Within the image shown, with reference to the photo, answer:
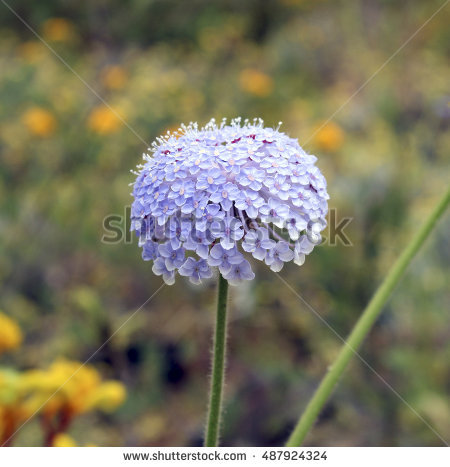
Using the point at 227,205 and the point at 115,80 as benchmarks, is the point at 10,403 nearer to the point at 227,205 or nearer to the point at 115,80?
the point at 227,205

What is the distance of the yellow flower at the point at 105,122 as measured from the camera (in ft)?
14.1

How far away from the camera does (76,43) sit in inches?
294

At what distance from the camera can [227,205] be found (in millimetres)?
1503

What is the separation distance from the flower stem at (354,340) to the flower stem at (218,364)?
10.0 inches

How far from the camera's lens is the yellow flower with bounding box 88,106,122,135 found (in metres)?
4.30

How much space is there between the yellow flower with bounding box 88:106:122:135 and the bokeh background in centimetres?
3

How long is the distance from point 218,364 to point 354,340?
41 centimetres

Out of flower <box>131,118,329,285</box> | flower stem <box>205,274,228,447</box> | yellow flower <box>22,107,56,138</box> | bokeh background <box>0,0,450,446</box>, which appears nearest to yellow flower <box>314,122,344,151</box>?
bokeh background <box>0,0,450,446</box>

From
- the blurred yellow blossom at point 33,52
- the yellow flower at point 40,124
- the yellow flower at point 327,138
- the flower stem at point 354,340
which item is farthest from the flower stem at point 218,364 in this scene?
the blurred yellow blossom at point 33,52

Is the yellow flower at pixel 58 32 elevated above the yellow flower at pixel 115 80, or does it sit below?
above

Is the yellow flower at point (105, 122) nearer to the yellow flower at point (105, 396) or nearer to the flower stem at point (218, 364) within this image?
the yellow flower at point (105, 396)

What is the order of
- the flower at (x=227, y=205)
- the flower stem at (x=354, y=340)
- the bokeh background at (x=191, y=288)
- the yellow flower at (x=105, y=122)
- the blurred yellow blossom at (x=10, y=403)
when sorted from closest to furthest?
the flower at (x=227, y=205) < the flower stem at (x=354, y=340) < the blurred yellow blossom at (x=10, y=403) < the bokeh background at (x=191, y=288) < the yellow flower at (x=105, y=122)

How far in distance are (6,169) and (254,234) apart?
388 centimetres
